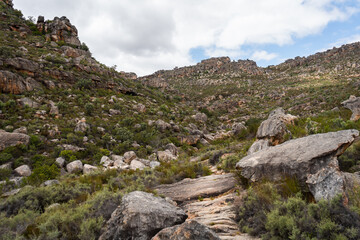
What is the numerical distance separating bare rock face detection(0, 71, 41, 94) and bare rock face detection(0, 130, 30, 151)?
8192 mm

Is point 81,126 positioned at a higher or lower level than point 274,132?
higher

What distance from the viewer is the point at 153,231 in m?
3.55

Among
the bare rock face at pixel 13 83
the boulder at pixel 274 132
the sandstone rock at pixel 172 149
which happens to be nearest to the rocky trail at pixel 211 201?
the boulder at pixel 274 132

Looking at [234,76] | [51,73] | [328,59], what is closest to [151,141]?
[51,73]

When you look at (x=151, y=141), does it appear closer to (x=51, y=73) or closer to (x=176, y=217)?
(x=176, y=217)

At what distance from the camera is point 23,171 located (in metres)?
10.2

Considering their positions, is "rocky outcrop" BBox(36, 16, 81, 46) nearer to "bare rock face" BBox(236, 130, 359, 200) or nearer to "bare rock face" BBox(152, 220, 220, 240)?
"bare rock face" BBox(236, 130, 359, 200)

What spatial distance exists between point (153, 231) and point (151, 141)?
14391 millimetres

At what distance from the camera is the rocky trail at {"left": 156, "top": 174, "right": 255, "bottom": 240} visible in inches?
156

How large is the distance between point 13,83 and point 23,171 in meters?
13.3

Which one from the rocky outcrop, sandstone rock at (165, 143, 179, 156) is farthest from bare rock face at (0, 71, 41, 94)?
the rocky outcrop

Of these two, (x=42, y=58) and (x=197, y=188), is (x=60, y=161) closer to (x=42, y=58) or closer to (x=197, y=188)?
(x=197, y=188)

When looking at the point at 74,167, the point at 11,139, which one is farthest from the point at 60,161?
the point at 11,139

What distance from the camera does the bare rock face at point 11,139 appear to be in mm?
11663
